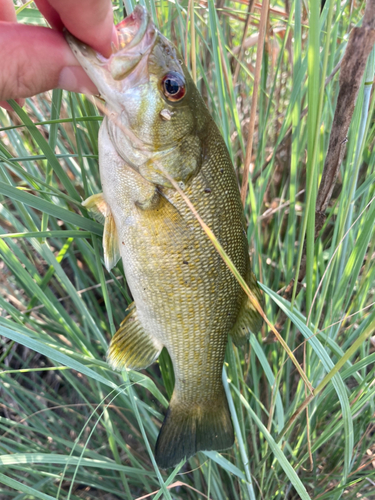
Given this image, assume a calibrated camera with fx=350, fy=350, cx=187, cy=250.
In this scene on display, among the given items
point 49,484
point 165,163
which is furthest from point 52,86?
point 49,484

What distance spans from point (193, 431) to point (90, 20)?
1.04m

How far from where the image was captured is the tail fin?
37.6 inches

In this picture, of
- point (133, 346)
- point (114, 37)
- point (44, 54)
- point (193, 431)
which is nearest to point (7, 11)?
point (44, 54)

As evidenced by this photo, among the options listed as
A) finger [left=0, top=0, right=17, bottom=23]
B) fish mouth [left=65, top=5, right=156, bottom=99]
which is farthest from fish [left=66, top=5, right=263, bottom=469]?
finger [left=0, top=0, right=17, bottom=23]

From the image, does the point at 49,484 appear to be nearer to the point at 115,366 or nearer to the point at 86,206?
the point at 115,366

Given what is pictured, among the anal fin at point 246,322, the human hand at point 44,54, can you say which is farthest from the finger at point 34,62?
the anal fin at point 246,322

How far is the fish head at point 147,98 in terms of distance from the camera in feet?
2.41

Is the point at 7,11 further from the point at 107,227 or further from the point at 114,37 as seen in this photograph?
the point at 107,227

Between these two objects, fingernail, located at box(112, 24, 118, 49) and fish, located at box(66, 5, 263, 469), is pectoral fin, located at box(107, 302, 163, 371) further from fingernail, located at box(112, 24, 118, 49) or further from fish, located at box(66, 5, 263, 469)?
fingernail, located at box(112, 24, 118, 49)

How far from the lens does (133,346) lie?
95 centimetres

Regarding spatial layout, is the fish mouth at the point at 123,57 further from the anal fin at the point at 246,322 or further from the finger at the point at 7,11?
the anal fin at the point at 246,322

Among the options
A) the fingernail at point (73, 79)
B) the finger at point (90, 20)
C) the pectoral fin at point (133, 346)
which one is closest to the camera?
the finger at point (90, 20)

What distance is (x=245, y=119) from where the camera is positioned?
169cm

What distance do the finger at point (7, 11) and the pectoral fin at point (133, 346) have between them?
0.82 metres
